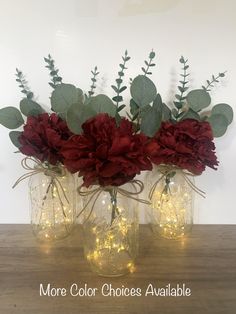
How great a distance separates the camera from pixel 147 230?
1.05m

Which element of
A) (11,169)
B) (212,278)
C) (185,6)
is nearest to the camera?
(212,278)

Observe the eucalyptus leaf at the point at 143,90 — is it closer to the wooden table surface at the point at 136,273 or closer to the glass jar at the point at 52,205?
the glass jar at the point at 52,205

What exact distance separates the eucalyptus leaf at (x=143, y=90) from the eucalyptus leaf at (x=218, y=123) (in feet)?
0.59

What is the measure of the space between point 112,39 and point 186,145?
37 cm

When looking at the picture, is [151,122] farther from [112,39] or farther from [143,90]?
[112,39]

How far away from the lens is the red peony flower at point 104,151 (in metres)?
0.68

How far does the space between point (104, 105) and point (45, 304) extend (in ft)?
1.49

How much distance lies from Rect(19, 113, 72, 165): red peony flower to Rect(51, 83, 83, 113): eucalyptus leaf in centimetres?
2

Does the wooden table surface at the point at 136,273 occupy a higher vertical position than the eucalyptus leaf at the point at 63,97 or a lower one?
lower

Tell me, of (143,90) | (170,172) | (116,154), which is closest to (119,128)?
(116,154)

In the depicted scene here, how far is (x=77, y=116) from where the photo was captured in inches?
29.6

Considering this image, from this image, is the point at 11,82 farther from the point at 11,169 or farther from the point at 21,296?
the point at 21,296

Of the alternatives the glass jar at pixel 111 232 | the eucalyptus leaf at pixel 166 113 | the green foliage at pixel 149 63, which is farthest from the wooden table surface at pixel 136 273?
the green foliage at pixel 149 63

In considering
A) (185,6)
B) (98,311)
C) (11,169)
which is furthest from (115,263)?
(185,6)
